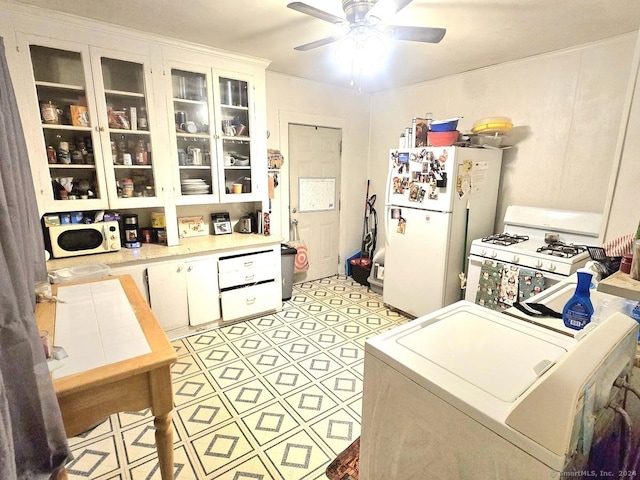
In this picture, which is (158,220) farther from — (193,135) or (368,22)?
(368,22)

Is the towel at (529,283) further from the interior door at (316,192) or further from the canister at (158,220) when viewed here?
the canister at (158,220)

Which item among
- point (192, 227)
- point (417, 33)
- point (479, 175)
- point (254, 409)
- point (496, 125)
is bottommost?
point (254, 409)

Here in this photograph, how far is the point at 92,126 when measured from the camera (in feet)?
7.96

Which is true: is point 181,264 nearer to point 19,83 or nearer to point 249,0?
point 19,83

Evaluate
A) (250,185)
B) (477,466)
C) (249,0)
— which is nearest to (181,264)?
(250,185)

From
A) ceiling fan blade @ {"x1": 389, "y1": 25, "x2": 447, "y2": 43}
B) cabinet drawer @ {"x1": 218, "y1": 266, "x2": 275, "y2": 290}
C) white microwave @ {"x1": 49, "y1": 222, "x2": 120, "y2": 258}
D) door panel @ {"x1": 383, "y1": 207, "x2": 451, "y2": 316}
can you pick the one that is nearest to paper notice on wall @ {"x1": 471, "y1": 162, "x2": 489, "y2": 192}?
door panel @ {"x1": 383, "y1": 207, "x2": 451, "y2": 316}

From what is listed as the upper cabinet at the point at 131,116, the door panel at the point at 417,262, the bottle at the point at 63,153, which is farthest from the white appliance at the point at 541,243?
the bottle at the point at 63,153

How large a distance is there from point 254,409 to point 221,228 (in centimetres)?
186

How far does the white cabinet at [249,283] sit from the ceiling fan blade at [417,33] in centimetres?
207

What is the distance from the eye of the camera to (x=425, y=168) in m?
2.88

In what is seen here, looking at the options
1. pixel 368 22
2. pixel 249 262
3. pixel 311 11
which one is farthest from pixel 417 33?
pixel 249 262

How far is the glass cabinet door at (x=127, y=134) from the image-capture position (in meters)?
2.51

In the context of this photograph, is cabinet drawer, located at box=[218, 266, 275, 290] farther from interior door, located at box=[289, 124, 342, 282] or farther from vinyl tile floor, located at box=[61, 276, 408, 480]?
interior door, located at box=[289, 124, 342, 282]

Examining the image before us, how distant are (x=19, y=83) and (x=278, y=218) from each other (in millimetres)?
2414
